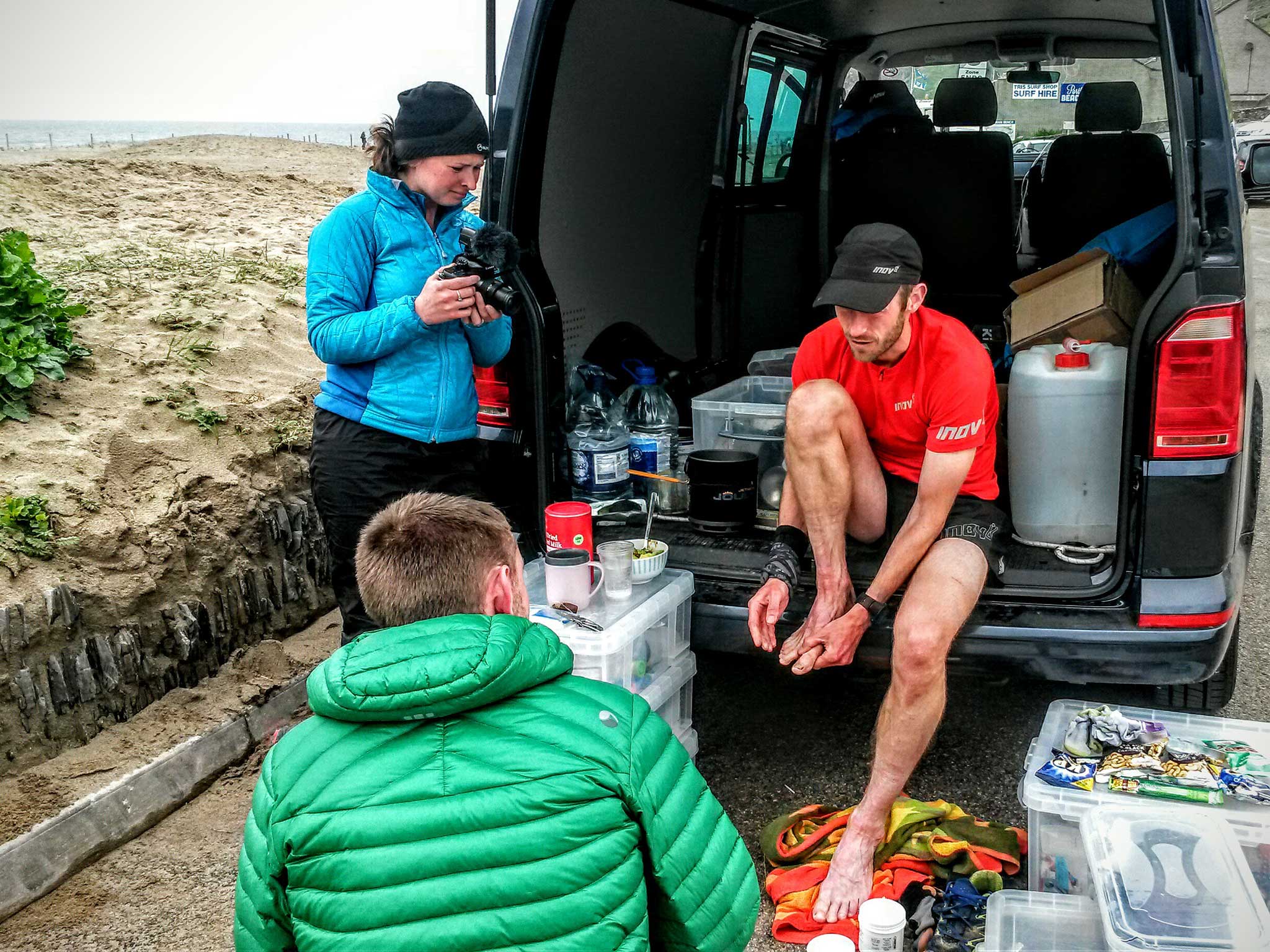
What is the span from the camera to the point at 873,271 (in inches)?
124

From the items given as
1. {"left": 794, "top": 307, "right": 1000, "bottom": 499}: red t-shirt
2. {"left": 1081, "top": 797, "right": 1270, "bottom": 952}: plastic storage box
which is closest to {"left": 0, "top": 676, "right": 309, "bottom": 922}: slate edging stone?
{"left": 794, "top": 307, "right": 1000, "bottom": 499}: red t-shirt

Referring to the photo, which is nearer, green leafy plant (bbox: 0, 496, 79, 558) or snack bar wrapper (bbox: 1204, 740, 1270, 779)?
snack bar wrapper (bbox: 1204, 740, 1270, 779)

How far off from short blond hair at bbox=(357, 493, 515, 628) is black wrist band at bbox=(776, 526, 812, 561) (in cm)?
→ 169

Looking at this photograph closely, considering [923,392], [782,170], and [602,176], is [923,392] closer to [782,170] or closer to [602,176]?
[602,176]

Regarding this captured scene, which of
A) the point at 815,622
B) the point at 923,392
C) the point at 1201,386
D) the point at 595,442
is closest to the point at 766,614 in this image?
the point at 815,622

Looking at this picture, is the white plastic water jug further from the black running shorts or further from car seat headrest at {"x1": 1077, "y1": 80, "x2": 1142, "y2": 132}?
car seat headrest at {"x1": 1077, "y1": 80, "x2": 1142, "y2": 132}

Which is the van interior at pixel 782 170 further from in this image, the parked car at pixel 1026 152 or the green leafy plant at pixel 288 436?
the green leafy plant at pixel 288 436

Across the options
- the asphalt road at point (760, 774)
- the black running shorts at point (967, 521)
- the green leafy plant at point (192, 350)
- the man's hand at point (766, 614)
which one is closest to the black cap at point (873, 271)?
the black running shorts at point (967, 521)

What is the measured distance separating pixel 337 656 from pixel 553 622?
1565 mm

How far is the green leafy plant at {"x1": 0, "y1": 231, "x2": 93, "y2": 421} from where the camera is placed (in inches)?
154

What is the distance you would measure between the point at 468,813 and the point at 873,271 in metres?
2.19

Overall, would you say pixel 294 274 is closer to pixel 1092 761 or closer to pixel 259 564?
pixel 259 564

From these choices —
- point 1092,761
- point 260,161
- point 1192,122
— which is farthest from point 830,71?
point 260,161

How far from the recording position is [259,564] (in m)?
4.04
